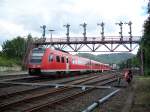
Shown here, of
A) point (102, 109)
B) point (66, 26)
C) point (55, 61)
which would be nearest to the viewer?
point (102, 109)

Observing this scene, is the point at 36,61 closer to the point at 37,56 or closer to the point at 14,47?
the point at 37,56

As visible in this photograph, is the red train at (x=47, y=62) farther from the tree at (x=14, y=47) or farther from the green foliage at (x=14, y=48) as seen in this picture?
the tree at (x=14, y=47)

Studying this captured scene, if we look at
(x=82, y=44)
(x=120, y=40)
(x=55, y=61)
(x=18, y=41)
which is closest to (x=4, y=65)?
(x=82, y=44)

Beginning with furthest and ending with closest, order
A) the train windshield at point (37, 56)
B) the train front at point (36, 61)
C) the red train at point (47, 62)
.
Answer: the train windshield at point (37, 56)
the red train at point (47, 62)
the train front at point (36, 61)

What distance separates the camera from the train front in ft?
105

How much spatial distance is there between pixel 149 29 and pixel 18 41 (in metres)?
81.7

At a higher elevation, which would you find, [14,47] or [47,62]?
[14,47]

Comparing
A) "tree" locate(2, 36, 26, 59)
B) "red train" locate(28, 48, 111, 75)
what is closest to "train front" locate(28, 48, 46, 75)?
"red train" locate(28, 48, 111, 75)

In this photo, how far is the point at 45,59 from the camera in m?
32.6

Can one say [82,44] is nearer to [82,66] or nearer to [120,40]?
[120,40]

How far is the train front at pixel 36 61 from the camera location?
32.2m

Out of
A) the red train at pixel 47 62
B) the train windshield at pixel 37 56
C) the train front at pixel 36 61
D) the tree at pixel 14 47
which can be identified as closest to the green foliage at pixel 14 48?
the tree at pixel 14 47

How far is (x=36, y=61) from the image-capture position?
3262 centimetres

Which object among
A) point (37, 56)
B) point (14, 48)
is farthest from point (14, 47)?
point (37, 56)
